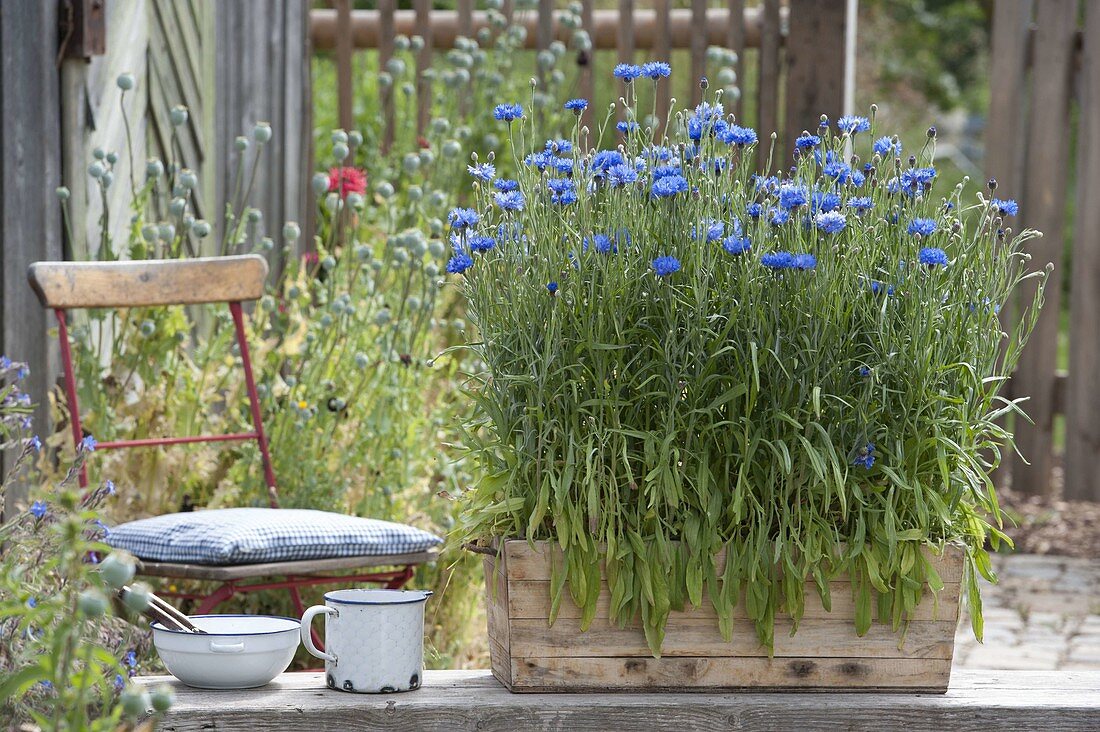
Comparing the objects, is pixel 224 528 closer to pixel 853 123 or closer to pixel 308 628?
pixel 308 628

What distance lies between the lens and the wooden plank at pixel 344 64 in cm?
485

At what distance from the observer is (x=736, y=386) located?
164 centimetres

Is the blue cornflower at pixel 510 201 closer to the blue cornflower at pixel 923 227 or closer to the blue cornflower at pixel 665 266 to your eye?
the blue cornflower at pixel 665 266

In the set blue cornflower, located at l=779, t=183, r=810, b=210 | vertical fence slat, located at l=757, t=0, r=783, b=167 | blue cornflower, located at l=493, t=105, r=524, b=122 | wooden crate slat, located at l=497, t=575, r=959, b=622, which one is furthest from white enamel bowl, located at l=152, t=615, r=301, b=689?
vertical fence slat, located at l=757, t=0, r=783, b=167

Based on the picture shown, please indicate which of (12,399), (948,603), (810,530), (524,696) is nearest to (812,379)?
(810,530)

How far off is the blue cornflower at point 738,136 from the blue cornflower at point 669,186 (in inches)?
3.8

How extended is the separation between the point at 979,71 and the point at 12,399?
12.0 meters

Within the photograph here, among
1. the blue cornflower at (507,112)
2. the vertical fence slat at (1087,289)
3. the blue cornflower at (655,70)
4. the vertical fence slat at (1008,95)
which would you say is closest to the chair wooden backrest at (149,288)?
the blue cornflower at (507,112)

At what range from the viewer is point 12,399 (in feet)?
8.78

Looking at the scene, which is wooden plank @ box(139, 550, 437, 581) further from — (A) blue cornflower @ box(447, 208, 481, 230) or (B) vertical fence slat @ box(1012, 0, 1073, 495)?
(B) vertical fence slat @ box(1012, 0, 1073, 495)

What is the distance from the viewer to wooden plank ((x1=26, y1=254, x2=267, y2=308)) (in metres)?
2.55

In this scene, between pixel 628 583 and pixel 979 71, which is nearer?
pixel 628 583

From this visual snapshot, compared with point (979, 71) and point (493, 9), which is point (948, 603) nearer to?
point (493, 9)

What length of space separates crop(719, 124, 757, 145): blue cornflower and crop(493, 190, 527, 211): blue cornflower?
0.27 metres
